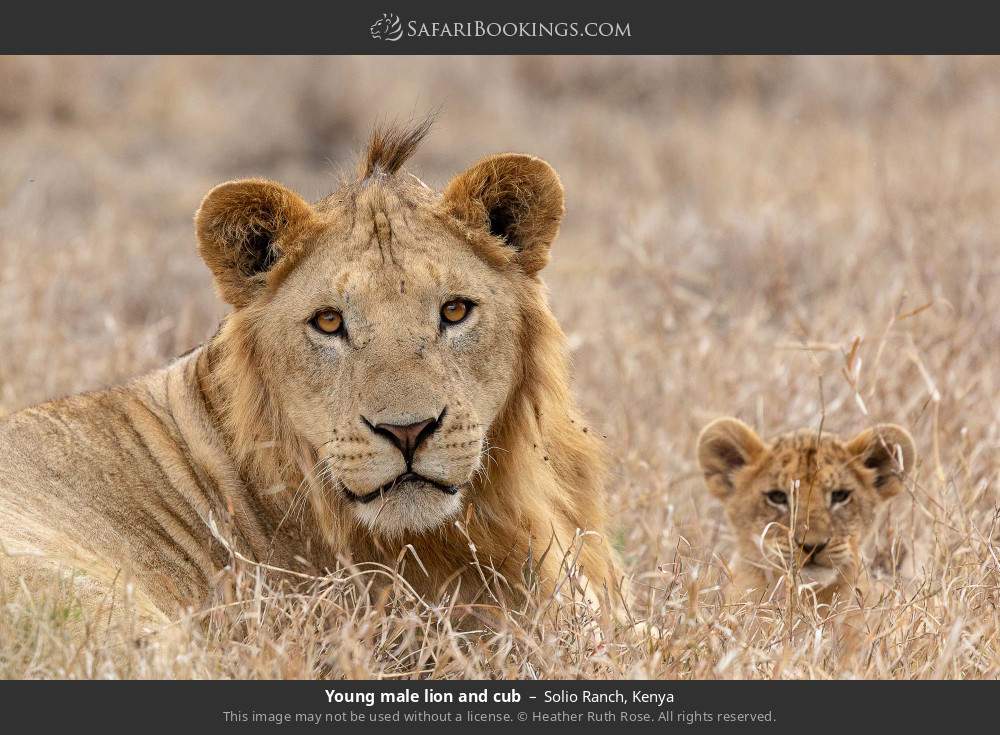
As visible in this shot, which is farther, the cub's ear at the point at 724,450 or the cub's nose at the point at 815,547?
the cub's ear at the point at 724,450

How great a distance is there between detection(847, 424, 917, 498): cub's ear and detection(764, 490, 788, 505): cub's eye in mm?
281

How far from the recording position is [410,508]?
11.9 feet

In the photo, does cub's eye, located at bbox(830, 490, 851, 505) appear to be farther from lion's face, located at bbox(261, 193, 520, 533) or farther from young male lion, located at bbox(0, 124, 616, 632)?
lion's face, located at bbox(261, 193, 520, 533)

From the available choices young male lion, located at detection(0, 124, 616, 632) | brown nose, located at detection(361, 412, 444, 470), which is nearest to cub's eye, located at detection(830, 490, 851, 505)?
young male lion, located at detection(0, 124, 616, 632)

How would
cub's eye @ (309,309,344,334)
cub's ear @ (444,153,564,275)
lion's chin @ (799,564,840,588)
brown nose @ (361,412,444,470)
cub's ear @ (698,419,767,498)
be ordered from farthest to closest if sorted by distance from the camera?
cub's ear @ (698,419,767,498) < lion's chin @ (799,564,840,588) < cub's ear @ (444,153,564,275) < cub's eye @ (309,309,344,334) < brown nose @ (361,412,444,470)

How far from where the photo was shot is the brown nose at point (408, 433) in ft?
11.6

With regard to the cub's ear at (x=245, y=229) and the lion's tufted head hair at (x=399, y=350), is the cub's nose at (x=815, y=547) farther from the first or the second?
the cub's ear at (x=245, y=229)

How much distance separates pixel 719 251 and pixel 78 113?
307 inches

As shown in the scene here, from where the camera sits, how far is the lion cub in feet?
15.4

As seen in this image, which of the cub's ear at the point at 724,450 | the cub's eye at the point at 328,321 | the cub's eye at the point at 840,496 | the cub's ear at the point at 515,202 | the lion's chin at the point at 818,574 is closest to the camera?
the cub's eye at the point at 328,321

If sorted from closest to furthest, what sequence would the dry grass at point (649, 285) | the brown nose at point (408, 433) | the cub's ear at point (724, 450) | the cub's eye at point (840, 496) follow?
the brown nose at point (408, 433)
the dry grass at point (649, 285)
the cub's eye at point (840, 496)
the cub's ear at point (724, 450)

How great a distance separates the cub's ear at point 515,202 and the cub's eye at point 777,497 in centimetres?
140

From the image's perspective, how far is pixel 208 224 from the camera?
12.8ft

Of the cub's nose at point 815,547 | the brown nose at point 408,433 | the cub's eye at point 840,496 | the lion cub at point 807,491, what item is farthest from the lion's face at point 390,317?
the cub's eye at point 840,496
